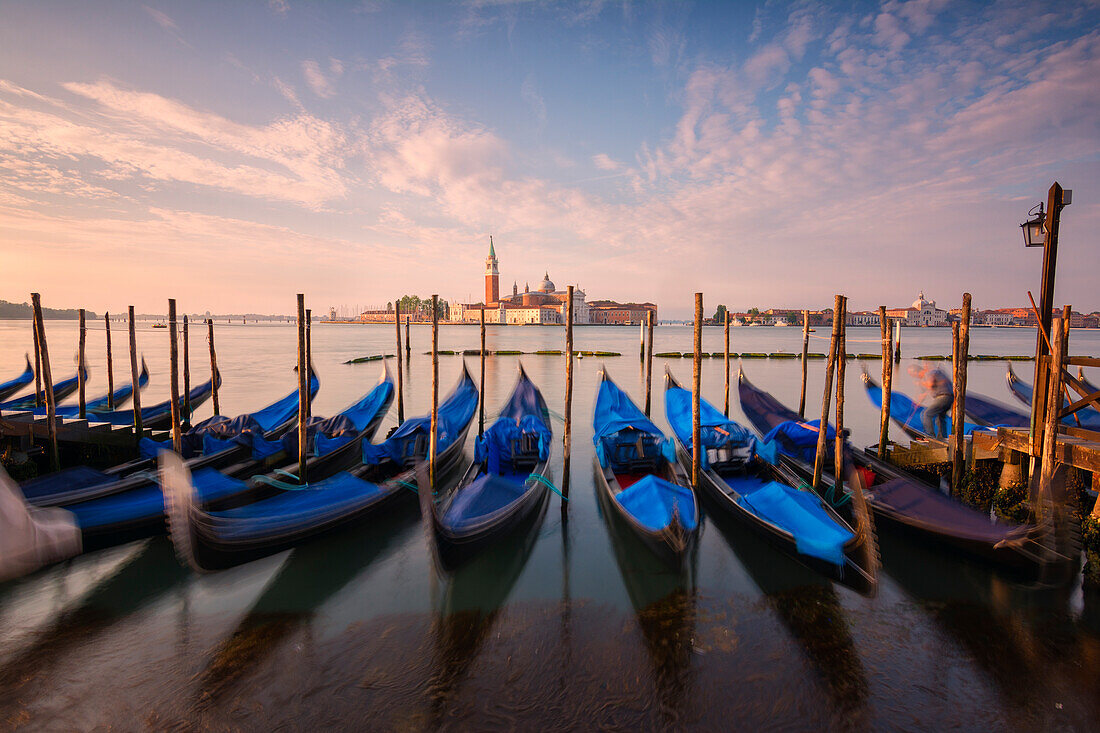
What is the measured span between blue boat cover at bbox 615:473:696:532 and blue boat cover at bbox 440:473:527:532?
3.43ft

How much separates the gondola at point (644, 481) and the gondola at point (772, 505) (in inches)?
17.4

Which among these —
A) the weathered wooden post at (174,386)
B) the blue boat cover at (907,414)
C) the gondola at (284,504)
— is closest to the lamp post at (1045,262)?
the blue boat cover at (907,414)

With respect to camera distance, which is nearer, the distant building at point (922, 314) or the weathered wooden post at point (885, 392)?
the weathered wooden post at point (885, 392)

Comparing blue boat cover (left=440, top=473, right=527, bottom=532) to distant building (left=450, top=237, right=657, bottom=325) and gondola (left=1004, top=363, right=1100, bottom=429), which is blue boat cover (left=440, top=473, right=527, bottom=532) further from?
distant building (left=450, top=237, right=657, bottom=325)

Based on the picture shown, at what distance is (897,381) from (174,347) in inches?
826

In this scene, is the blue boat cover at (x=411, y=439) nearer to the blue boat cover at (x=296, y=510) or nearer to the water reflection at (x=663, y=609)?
the blue boat cover at (x=296, y=510)

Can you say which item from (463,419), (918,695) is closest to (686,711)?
(918,695)

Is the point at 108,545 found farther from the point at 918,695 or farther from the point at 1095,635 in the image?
the point at 1095,635

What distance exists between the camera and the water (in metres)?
2.71

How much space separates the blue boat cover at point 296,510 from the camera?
356 cm

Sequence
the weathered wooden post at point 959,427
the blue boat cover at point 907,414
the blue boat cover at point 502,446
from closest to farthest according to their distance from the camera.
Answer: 1. the weathered wooden post at point 959,427
2. the blue boat cover at point 502,446
3. the blue boat cover at point 907,414

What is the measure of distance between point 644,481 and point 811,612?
1572 millimetres

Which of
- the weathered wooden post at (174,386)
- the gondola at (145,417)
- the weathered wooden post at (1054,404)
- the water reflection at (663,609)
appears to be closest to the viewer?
the water reflection at (663,609)

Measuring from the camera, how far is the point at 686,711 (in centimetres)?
272
